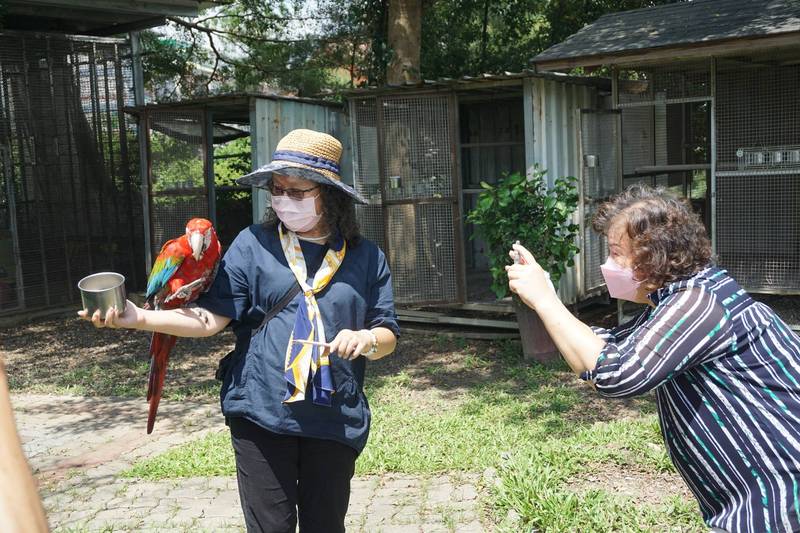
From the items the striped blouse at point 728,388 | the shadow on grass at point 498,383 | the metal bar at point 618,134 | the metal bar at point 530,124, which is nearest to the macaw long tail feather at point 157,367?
the striped blouse at point 728,388

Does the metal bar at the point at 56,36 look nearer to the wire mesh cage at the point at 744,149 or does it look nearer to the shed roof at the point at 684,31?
the shed roof at the point at 684,31

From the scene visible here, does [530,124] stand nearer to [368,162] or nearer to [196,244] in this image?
[368,162]

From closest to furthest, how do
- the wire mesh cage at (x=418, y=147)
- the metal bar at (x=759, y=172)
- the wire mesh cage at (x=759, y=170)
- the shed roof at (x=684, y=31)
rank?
the shed roof at (x=684, y=31)
the metal bar at (x=759, y=172)
the wire mesh cage at (x=759, y=170)
the wire mesh cage at (x=418, y=147)

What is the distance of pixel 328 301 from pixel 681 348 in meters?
1.29

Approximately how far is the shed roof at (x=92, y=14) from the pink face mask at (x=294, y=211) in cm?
882

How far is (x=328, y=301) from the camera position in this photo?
2896mm

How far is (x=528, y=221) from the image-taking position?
750 centimetres

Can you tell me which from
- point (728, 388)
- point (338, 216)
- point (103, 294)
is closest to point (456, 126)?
point (338, 216)

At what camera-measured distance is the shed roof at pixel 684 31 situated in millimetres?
6957

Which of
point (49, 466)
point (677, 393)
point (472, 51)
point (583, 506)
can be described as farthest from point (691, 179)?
point (677, 393)

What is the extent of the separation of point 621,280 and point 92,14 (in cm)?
1084

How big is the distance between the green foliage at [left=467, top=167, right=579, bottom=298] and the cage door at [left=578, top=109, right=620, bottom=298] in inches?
27.9

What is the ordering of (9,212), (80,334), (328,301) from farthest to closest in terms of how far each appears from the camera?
1. (9,212)
2. (80,334)
3. (328,301)

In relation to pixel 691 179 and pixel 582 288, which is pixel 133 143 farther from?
pixel 691 179
